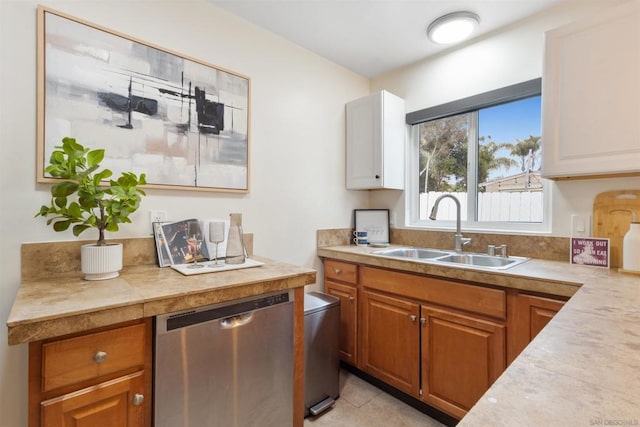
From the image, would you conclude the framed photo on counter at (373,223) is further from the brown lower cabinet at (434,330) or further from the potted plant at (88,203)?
the potted plant at (88,203)

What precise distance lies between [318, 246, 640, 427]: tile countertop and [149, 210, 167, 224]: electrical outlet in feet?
5.35

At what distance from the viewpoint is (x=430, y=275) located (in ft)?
5.75

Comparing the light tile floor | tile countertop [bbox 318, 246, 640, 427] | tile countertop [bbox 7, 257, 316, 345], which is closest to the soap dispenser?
tile countertop [bbox 318, 246, 640, 427]

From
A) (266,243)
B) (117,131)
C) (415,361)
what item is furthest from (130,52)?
(415,361)

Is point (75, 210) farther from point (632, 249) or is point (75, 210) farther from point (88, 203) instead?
point (632, 249)

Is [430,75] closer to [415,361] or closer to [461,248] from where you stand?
[461,248]

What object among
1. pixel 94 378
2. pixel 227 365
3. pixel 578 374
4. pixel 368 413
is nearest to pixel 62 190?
pixel 94 378

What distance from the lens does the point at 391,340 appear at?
6.39 feet

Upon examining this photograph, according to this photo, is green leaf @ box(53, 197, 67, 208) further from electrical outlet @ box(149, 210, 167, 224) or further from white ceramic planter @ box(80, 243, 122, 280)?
electrical outlet @ box(149, 210, 167, 224)

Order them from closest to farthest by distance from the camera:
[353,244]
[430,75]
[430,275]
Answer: [430,275]
[430,75]
[353,244]

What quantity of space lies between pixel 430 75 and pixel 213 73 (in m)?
1.71

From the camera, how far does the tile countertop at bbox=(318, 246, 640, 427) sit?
18.0 inches

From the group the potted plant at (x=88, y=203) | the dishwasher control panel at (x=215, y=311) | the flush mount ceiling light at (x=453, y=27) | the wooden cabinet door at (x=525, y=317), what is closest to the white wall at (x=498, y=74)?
the flush mount ceiling light at (x=453, y=27)

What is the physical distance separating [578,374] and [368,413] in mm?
1569
